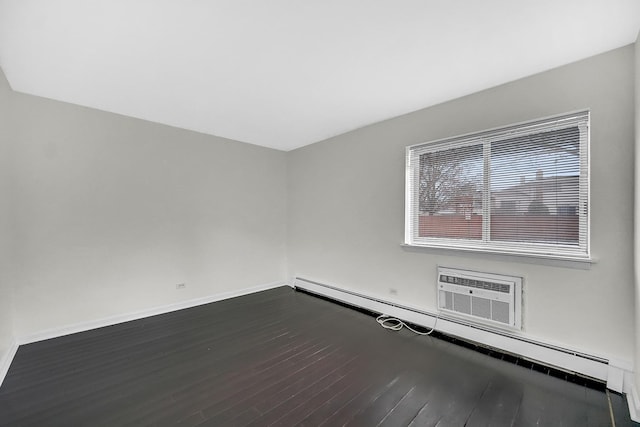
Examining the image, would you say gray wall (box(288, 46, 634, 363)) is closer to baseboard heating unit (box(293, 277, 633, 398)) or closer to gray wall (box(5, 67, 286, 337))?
baseboard heating unit (box(293, 277, 633, 398))

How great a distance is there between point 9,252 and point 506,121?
16.1ft

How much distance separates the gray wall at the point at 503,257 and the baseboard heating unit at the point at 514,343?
75 millimetres

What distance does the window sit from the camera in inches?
87.5

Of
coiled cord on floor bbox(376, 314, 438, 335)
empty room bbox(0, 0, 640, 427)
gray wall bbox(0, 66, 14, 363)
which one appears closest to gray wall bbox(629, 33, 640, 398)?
empty room bbox(0, 0, 640, 427)

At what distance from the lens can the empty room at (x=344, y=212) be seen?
1.77m

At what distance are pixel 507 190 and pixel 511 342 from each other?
4.68 ft

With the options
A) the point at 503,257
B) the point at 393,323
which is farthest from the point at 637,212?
the point at 393,323

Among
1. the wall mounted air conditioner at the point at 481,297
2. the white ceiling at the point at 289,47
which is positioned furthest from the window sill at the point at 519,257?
the white ceiling at the point at 289,47

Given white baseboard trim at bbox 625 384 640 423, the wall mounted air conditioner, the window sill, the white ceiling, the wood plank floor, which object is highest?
the white ceiling

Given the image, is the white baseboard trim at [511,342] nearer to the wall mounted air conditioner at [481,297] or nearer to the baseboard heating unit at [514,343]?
the baseboard heating unit at [514,343]

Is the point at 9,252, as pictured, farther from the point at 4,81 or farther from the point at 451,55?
the point at 451,55

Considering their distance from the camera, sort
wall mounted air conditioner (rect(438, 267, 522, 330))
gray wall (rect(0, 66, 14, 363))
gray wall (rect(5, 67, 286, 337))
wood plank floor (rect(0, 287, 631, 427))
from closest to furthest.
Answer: wood plank floor (rect(0, 287, 631, 427))
gray wall (rect(0, 66, 14, 363))
wall mounted air conditioner (rect(438, 267, 522, 330))
gray wall (rect(5, 67, 286, 337))

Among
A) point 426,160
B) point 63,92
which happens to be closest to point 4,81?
point 63,92

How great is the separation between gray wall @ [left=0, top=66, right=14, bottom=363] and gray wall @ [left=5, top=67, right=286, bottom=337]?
0.35 feet
